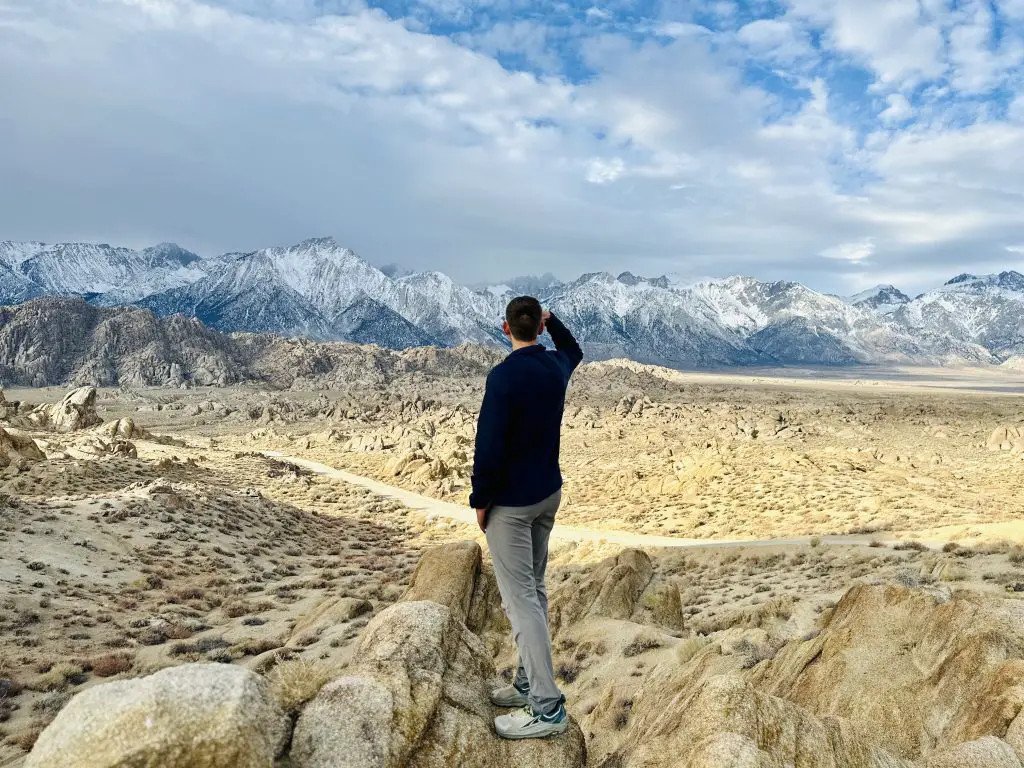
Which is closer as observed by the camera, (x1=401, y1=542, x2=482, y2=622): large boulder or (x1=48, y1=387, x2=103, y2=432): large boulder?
(x1=401, y1=542, x2=482, y2=622): large boulder

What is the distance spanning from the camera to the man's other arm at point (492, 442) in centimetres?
434

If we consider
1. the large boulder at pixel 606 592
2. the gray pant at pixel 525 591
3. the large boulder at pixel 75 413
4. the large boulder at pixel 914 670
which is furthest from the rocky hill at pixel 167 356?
the gray pant at pixel 525 591

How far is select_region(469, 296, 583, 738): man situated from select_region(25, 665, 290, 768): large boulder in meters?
1.88

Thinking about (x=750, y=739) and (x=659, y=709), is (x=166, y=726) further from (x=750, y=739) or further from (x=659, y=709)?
(x=659, y=709)

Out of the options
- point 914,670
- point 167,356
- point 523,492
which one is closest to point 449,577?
point 914,670

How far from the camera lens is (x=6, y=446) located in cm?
3419

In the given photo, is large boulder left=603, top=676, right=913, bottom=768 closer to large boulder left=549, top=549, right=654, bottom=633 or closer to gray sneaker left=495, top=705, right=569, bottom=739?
gray sneaker left=495, top=705, right=569, bottom=739

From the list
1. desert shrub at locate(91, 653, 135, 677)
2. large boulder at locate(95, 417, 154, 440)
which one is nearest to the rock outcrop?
desert shrub at locate(91, 653, 135, 677)

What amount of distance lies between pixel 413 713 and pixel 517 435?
206 cm

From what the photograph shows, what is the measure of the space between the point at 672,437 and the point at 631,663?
60680 mm

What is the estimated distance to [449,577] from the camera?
39.3ft

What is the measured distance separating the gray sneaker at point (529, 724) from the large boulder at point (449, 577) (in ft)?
23.1

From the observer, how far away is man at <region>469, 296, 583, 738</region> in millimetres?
4379

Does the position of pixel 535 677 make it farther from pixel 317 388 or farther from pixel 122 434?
pixel 317 388
